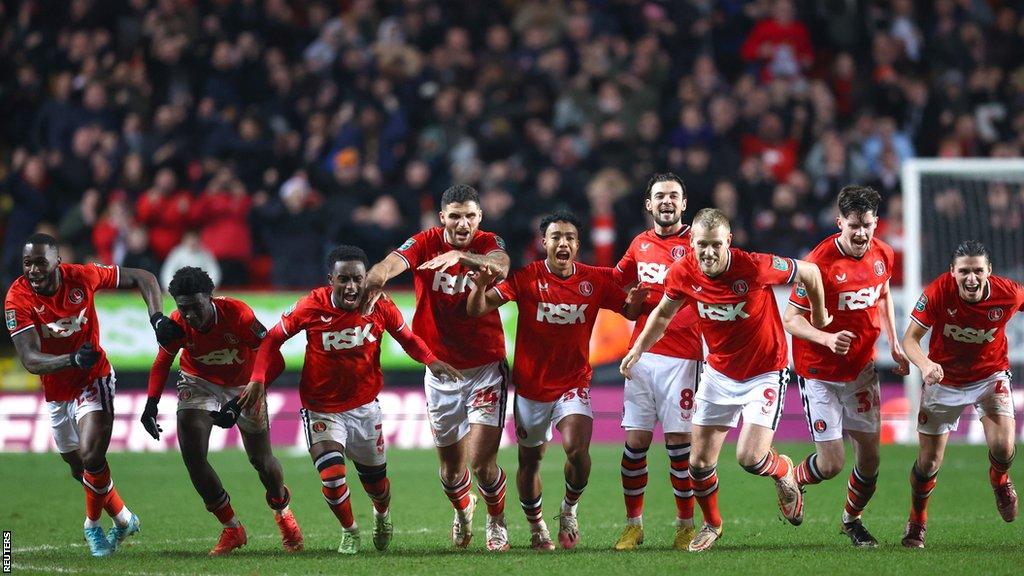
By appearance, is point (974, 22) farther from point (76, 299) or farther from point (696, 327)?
point (76, 299)

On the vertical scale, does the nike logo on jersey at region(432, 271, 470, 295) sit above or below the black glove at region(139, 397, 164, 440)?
above

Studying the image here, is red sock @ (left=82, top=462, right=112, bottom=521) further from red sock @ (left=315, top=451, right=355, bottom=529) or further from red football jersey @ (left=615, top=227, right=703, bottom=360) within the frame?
red football jersey @ (left=615, top=227, right=703, bottom=360)

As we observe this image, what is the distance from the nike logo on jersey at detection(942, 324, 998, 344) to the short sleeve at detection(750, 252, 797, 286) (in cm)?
127

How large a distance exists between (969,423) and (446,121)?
7914mm

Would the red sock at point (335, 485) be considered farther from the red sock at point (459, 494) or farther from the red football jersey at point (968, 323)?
the red football jersey at point (968, 323)

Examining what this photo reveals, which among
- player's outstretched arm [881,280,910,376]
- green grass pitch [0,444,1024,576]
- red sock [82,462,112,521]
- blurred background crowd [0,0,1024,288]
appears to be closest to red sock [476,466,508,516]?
green grass pitch [0,444,1024,576]

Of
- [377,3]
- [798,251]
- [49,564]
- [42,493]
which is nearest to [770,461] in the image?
[49,564]

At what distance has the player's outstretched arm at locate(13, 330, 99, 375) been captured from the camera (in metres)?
9.05

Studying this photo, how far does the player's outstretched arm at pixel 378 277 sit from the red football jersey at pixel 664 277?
156cm

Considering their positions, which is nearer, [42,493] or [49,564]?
[49,564]

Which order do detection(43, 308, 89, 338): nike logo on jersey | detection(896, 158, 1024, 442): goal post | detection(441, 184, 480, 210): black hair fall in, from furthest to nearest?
detection(896, 158, 1024, 442): goal post → detection(43, 308, 89, 338): nike logo on jersey → detection(441, 184, 480, 210): black hair

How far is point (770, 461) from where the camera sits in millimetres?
9195

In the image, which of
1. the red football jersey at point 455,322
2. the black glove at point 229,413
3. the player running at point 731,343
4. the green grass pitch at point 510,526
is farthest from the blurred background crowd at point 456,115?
the player running at point 731,343

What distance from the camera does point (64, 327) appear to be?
9.73 meters
